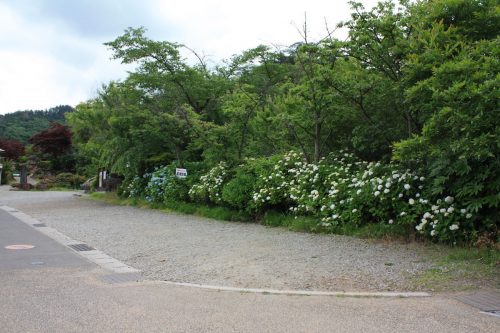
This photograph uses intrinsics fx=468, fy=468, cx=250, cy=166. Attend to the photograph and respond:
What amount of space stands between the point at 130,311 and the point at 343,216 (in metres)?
5.32

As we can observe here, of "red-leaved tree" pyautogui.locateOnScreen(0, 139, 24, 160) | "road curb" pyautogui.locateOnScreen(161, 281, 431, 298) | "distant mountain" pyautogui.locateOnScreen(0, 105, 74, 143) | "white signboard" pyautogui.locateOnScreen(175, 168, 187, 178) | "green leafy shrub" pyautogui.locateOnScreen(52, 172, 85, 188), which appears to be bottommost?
"road curb" pyautogui.locateOnScreen(161, 281, 431, 298)

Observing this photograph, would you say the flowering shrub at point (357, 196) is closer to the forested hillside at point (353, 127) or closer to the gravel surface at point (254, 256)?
the forested hillside at point (353, 127)

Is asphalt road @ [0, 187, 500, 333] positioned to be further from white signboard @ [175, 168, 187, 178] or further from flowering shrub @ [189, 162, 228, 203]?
white signboard @ [175, 168, 187, 178]

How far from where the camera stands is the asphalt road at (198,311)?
427 centimetres

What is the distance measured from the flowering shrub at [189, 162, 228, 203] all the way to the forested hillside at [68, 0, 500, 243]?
0.15ft

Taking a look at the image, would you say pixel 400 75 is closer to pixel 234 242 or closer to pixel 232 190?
pixel 234 242

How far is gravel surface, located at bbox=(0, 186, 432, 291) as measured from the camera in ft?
19.9

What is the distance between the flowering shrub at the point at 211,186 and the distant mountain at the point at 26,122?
5440 centimetres

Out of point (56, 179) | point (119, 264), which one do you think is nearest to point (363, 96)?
point (119, 264)

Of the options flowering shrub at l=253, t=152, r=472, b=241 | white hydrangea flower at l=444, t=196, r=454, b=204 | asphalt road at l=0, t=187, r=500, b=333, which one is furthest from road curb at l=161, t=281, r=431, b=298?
white hydrangea flower at l=444, t=196, r=454, b=204

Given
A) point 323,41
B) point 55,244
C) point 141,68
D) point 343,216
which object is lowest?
point 55,244

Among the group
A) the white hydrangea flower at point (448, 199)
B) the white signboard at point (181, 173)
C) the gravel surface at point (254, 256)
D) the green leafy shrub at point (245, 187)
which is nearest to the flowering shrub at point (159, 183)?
the white signboard at point (181, 173)

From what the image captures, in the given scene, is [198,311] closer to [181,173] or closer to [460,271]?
[460,271]

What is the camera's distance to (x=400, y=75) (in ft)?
28.9
